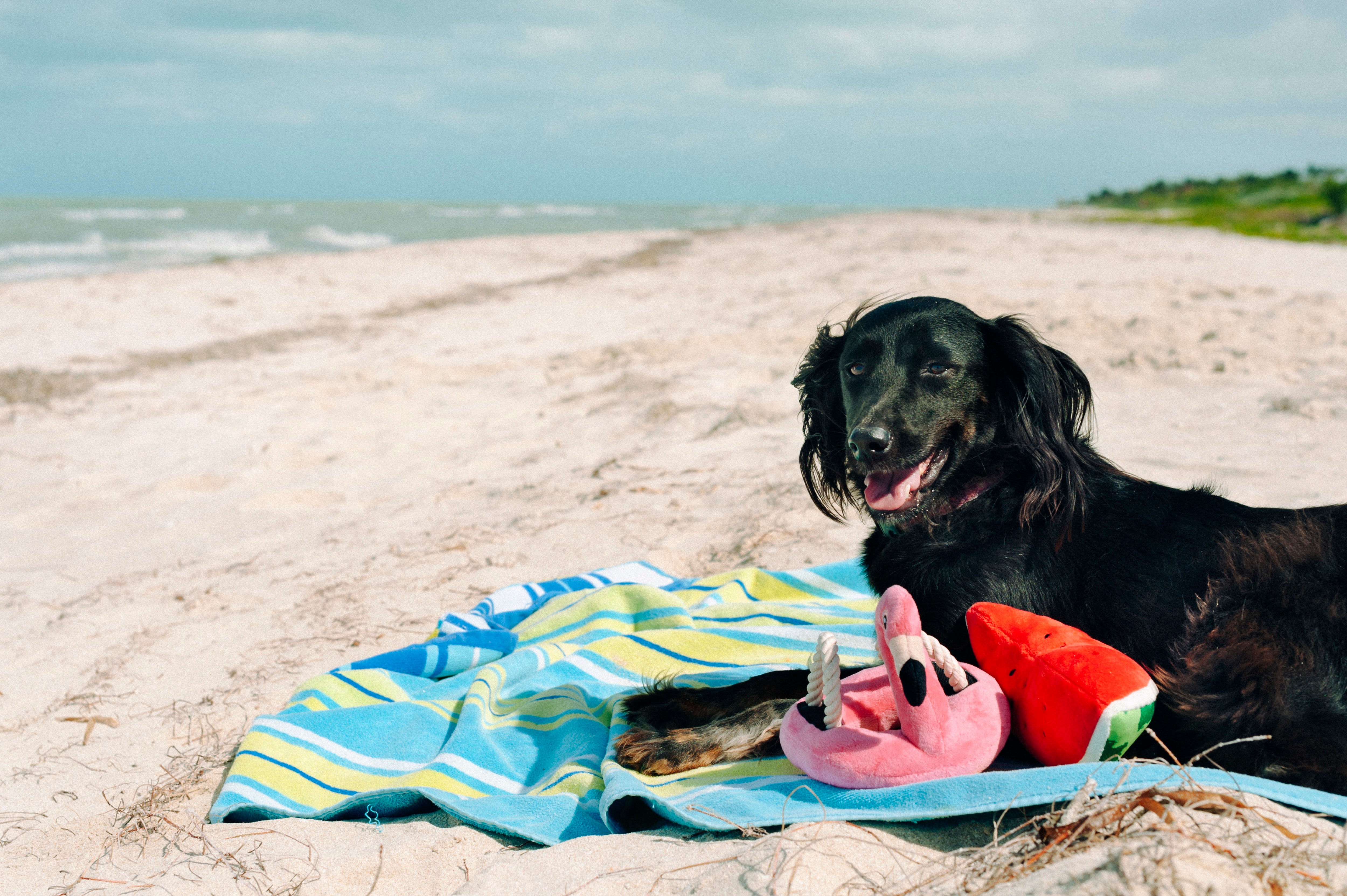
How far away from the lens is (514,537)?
15.4 ft

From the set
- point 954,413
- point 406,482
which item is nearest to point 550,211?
point 406,482

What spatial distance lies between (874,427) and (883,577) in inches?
18.1

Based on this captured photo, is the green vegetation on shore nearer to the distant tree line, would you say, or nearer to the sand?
the distant tree line

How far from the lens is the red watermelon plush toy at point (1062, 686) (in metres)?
2.02

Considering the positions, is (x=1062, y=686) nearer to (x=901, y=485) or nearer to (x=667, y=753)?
(x=901, y=485)

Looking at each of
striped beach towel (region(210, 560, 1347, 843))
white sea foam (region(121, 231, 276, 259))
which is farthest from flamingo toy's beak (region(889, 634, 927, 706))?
white sea foam (region(121, 231, 276, 259))

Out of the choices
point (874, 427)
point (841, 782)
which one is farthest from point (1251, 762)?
point (874, 427)

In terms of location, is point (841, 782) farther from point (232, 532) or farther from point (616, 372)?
point (616, 372)

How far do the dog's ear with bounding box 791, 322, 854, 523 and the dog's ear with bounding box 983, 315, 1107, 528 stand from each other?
55 cm

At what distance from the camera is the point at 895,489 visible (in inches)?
106

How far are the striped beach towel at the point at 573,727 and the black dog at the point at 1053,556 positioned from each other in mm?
176

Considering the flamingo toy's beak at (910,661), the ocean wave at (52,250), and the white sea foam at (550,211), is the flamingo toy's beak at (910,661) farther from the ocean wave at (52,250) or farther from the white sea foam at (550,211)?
the white sea foam at (550,211)

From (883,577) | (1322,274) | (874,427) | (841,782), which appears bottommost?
(841,782)

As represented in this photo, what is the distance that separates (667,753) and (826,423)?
132 cm
